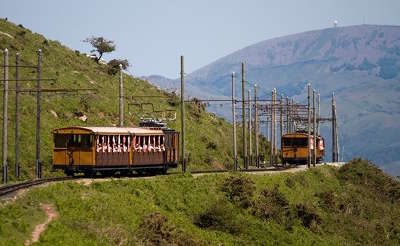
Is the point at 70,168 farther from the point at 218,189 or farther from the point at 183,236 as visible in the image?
the point at 183,236

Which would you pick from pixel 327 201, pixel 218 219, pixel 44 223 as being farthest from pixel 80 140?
pixel 327 201

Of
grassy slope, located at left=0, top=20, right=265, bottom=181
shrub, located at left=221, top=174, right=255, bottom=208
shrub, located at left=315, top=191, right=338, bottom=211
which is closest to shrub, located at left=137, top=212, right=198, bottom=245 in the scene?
shrub, located at left=221, top=174, right=255, bottom=208

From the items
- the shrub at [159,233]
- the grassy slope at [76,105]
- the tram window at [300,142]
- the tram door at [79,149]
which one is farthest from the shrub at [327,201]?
the shrub at [159,233]

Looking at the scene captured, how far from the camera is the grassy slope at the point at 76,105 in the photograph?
71812 millimetres

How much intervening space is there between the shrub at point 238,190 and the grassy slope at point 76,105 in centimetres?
1756

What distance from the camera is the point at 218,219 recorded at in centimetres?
4331

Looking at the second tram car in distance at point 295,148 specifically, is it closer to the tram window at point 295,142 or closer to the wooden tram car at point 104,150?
the tram window at point 295,142

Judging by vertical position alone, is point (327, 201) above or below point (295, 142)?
below

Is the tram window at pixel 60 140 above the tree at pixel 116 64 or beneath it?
beneath

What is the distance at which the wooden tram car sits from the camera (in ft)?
164

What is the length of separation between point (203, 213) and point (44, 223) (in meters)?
13.3

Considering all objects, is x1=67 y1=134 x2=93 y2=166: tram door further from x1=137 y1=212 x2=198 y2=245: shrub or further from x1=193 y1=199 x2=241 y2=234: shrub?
x1=137 y1=212 x2=198 y2=245: shrub

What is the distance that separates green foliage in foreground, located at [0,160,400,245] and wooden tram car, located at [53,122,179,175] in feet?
13.1

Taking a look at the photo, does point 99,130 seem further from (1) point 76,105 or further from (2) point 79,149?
Result: (1) point 76,105
